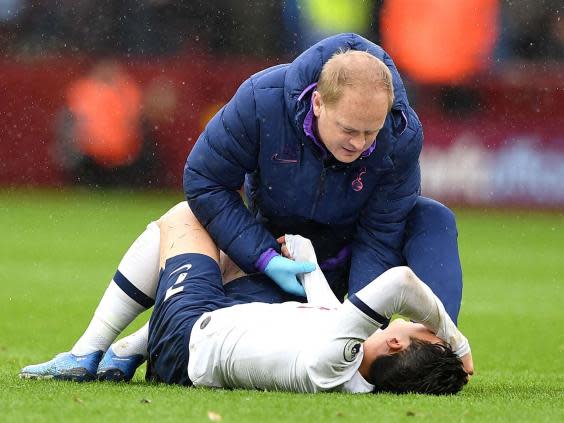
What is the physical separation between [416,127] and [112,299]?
5.74 ft

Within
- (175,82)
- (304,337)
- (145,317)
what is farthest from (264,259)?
(175,82)

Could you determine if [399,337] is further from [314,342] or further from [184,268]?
[184,268]

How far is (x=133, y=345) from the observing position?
7156mm

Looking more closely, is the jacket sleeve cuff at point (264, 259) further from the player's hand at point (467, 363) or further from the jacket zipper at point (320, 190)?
the player's hand at point (467, 363)

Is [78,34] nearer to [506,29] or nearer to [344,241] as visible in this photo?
[506,29]

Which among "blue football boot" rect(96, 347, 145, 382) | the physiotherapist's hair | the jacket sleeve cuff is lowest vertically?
"blue football boot" rect(96, 347, 145, 382)

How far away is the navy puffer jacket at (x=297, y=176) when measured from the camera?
6926mm

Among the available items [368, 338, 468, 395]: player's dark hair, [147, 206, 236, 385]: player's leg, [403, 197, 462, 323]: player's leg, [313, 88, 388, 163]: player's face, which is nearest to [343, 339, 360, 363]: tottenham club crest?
[368, 338, 468, 395]: player's dark hair

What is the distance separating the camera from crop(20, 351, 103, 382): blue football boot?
22.6 ft

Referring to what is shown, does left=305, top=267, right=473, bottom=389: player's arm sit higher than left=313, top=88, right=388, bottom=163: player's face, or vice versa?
left=313, top=88, right=388, bottom=163: player's face

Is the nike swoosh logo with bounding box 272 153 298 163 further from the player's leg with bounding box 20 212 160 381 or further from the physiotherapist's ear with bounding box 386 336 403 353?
the physiotherapist's ear with bounding box 386 336 403 353

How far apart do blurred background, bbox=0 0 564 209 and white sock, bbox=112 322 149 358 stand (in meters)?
13.3

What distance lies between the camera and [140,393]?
20.5ft

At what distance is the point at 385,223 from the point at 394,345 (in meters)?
1.15
